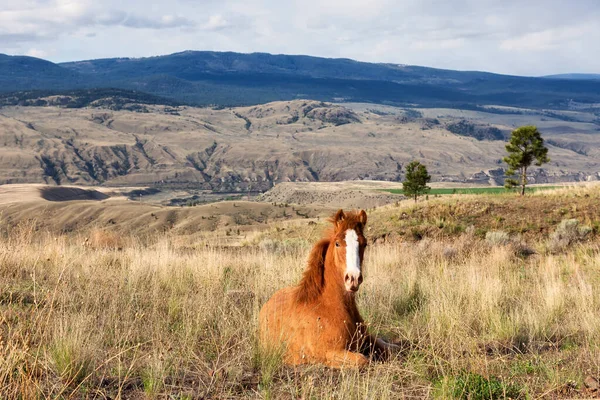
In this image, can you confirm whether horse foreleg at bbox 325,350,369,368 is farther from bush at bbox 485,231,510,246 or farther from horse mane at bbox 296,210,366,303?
bush at bbox 485,231,510,246

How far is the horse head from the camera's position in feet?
17.3

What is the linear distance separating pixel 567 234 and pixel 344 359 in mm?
15700

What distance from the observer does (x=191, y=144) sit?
6467 inches

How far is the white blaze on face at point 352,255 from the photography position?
17.3 ft

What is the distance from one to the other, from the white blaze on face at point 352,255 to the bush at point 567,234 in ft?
45.0

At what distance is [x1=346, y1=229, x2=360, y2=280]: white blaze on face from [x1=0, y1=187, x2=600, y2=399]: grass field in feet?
2.77

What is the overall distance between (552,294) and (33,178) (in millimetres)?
120495

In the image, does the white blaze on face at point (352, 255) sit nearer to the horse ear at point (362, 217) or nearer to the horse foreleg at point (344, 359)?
the horse ear at point (362, 217)

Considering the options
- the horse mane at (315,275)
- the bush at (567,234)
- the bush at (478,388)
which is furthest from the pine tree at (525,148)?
the bush at (478,388)

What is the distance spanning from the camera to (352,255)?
536 cm

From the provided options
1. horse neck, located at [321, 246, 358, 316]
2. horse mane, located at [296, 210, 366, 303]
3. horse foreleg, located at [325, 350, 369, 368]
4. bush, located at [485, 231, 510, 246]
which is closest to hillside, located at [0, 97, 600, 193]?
bush, located at [485, 231, 510, 246]

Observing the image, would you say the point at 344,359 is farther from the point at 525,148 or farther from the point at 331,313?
the point at 525,148

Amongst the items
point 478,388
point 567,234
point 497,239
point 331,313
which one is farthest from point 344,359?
point 567,234

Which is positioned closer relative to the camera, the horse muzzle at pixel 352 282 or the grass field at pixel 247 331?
the grass field at pixel 247 331
